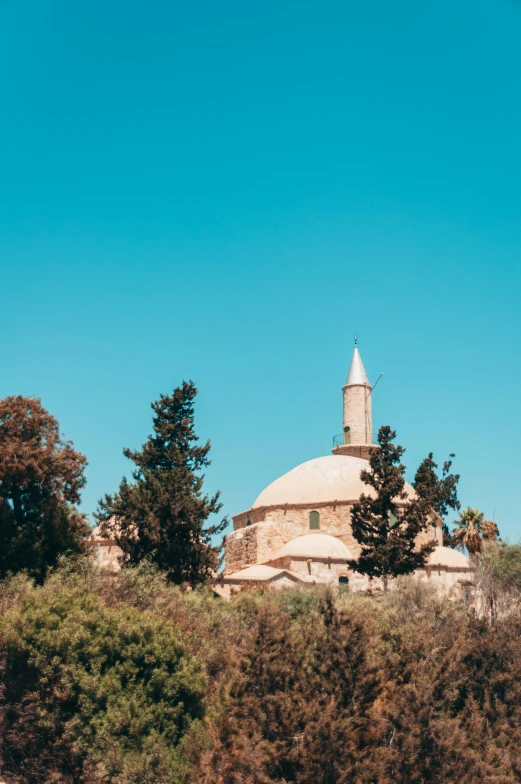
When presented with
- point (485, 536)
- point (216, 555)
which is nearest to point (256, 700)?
point (216, 555)

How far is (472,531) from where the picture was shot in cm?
4212

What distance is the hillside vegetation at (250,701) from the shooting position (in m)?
15.4

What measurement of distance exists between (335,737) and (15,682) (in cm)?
660

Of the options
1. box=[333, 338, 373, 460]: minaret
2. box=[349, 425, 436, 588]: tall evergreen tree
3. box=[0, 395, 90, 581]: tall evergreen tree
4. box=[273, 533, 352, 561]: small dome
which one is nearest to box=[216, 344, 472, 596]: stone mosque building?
box=[273, 533, 352, 561]: small dome

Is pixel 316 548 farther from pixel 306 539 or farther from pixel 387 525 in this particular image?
A: pixel 387 525

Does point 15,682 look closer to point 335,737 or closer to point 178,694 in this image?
point 178,694

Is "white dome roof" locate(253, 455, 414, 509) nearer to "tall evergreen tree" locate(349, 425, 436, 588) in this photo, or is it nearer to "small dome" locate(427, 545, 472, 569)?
"small dome" locate(427, 545, 472, 569)

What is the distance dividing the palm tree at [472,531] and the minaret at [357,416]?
6.11 metres

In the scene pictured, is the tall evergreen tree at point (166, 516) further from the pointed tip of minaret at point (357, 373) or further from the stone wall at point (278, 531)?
the pointed tip of minaret at point (357, 373)

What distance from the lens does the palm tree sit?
41.9 meters

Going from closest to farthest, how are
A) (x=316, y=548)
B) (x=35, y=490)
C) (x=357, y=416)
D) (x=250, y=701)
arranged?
(x=250, y=701), (x=35, y=490), (x=316, y=548), (x=357, y=416)

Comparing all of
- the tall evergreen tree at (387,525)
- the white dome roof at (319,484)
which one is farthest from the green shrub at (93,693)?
the white dome roof at (319,484)

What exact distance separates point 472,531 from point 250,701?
28.7 meters

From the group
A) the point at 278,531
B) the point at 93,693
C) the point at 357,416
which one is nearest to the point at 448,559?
the point at 278,531
